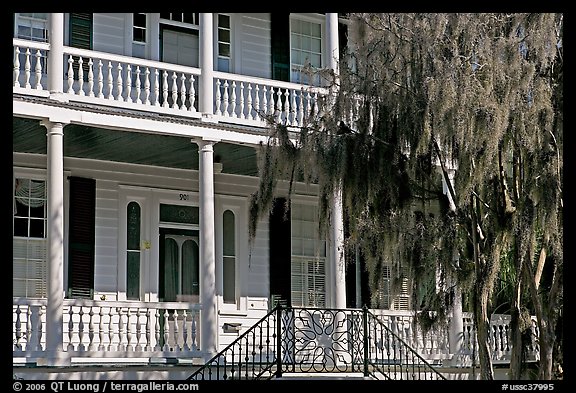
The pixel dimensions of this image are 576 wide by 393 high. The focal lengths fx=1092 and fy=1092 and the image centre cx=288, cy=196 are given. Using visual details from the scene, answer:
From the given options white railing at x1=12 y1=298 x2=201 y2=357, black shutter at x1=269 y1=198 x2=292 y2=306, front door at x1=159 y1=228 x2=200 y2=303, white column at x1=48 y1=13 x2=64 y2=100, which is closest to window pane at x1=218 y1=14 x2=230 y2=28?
black shutter at x1=269 y1=198 x2=292 y2=306

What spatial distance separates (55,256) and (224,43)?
6.01m

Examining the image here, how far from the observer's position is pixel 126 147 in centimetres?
1734

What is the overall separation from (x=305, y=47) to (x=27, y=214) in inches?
240

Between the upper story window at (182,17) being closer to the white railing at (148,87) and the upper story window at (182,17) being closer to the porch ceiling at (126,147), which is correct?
the white railing at (148,87)

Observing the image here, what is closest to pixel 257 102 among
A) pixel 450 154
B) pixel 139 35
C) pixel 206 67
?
pixel 206 67

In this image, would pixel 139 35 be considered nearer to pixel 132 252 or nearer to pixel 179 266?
pixel 132 252

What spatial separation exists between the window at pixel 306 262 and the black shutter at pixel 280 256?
145 mm

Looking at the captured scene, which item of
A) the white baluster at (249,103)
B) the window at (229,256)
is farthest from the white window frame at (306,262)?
the white baluster at (249,103)

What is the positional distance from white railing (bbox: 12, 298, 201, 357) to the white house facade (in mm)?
40

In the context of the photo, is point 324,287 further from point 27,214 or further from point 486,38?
point 486,38

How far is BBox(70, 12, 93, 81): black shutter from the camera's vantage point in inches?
684

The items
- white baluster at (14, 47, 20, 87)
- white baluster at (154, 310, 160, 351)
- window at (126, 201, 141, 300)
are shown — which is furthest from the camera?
window at (126, 201, 141, 300)

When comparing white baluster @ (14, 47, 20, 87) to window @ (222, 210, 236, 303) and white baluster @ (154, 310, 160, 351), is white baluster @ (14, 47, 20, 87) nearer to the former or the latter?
white baluster @ (154, 310, 160, 351)
